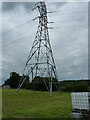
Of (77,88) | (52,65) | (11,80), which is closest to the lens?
(52,65)

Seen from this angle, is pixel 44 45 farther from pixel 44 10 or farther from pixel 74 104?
pixel 74 104

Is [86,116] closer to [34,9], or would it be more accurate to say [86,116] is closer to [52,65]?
[52,65]

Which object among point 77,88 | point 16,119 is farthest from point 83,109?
point 77,88

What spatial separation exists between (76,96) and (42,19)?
23213 millimetres

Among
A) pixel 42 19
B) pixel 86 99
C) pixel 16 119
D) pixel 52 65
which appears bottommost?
pixel 16 119

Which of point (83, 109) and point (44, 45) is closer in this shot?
point (83, 109)

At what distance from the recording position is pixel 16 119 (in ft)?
40.2

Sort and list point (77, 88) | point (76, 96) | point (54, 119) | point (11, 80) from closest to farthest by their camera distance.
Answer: point (54, 119), point (76, 96), point (77, 88), point (11, 80)

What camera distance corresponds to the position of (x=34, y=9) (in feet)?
113

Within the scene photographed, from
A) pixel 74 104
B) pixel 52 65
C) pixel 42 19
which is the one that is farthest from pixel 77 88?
pixel 74 104

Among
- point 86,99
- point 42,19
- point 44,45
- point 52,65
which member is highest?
point 42,19

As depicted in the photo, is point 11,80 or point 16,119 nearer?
point 16,119

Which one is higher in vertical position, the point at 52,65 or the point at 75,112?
the point at 52,65

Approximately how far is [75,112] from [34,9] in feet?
79.5
